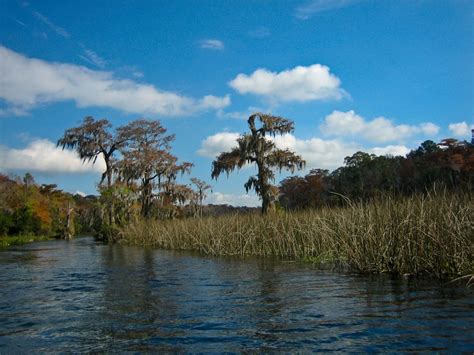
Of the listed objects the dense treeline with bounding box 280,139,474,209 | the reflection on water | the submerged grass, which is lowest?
the reflection on water

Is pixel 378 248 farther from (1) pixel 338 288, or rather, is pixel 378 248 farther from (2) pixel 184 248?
(2) pixel 184 248

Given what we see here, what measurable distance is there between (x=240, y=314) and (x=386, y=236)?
14.2 feet

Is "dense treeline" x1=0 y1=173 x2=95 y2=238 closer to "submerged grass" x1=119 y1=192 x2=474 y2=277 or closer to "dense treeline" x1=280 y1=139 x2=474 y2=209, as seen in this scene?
"dense treeline" x1=280 y1=139 x2=474 y2=209

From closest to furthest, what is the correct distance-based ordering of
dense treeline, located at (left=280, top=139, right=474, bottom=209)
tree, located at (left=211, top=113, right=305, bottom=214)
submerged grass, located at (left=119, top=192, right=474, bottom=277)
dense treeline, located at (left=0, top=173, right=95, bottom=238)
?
submerged grass, located at (left=119, top=192, right=474, bottom=277) → tree, located at (left=211, top=113, right=305, bottom=214) → dense treeline, located at (left=280, top=139, right=474, bottom=209) → dense treeline, located at (left=0, top=173, right=95, bottom=238)

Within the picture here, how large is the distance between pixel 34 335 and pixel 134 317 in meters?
1.27

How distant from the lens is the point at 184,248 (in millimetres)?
20578

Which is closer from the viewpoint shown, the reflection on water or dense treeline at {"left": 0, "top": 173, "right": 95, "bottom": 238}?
the reflection on water

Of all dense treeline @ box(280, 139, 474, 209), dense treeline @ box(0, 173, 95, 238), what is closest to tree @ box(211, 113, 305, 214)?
dense treeline @ box(280, 139, 474, 209)

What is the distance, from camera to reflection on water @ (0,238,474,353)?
14.6 feet

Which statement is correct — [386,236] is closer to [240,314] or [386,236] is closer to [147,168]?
[240,314]

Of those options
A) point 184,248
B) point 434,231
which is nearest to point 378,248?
point 434,231

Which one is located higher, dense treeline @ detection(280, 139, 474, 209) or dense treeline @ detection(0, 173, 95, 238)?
dense treeline @ detection(280, 139, 474, 209)

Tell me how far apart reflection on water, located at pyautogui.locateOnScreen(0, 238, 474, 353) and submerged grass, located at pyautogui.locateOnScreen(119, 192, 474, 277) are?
26.1 inches

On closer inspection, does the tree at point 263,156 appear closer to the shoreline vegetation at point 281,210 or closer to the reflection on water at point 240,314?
the shoreline vegetation at point 281,210
